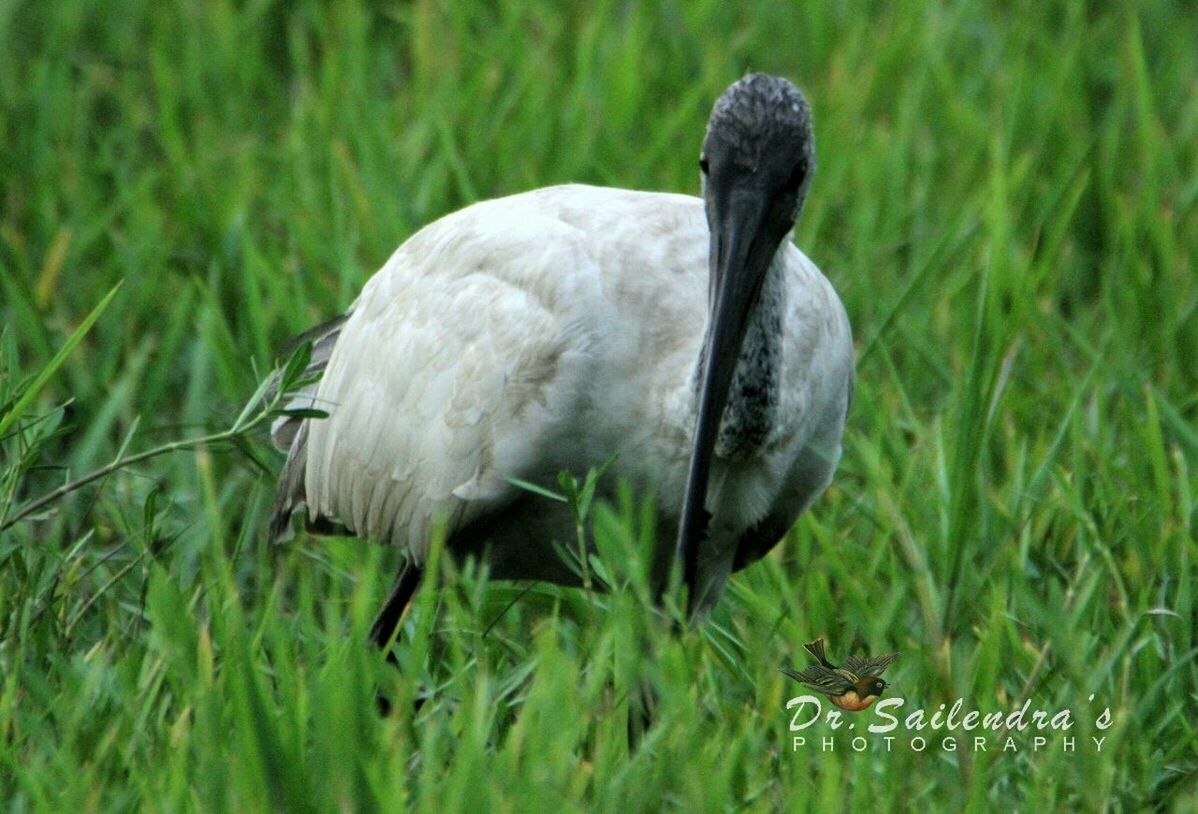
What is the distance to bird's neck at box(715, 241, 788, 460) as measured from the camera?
136 inches

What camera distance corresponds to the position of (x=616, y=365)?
3.63 m

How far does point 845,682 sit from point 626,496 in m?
0.49

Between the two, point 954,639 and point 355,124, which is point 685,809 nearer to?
point 954,639

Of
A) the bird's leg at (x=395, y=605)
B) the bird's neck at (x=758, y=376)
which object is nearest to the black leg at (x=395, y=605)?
the bird's leg at (x=395, y=605)

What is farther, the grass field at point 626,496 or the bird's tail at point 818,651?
the bird's tail at point 818,651

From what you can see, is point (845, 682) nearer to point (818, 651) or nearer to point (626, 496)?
point (818, 651)

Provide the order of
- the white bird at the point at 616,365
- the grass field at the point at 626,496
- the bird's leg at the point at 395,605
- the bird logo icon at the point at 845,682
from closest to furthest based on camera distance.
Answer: the grass field at the point at 626,496 → the bird logo icon at the point at 845,682 → the white bird at the point at 616,365 → the bird's leg at the point at 395,605

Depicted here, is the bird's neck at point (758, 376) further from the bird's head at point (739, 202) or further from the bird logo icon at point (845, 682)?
the bird logo icon at point (845, 682)

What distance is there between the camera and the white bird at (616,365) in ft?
11.1

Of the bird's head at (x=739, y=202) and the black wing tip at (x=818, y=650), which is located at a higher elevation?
the bird's head at (x=739, y=202)

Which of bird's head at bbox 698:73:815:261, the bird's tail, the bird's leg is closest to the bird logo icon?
the bird's tail

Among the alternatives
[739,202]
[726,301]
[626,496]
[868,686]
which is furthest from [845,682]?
[739,202]

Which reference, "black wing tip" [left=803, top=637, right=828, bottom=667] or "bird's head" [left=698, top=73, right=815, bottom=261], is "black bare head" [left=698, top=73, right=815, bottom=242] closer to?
"bird's head" [left=698, top=73, right=815, bottom=261]

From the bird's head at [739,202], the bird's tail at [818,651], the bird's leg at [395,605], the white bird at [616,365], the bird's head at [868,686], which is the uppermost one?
the bird's head at [739,202]
